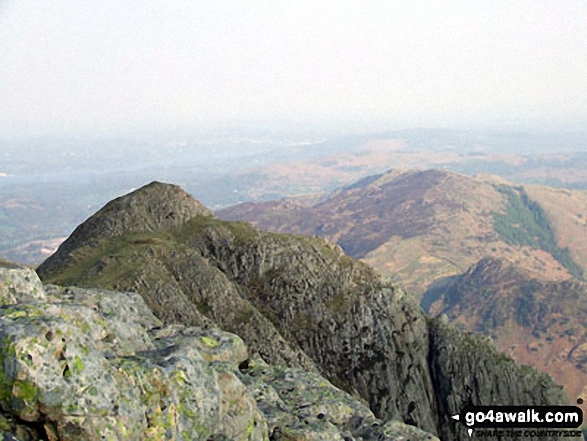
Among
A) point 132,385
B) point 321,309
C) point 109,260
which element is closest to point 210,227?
point 109,260

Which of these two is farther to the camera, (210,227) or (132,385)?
(210,227)

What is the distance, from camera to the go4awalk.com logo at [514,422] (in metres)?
77.0

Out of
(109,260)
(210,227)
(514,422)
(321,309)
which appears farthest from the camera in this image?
(210,227)

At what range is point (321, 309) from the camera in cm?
11281

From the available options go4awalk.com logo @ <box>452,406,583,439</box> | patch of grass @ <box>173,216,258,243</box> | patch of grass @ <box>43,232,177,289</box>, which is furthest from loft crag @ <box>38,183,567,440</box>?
go4awalk.com logo @ <box>452,406,583,439</box>

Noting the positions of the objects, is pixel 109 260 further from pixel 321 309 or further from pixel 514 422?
pixel 514 422

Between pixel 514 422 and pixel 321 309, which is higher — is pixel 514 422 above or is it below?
below

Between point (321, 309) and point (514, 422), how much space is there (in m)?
46.6

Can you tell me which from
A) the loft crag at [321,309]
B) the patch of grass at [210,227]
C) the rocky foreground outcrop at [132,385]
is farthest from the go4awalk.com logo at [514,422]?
the patch of grass at [210,227]

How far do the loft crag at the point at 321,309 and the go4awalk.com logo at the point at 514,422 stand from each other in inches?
300

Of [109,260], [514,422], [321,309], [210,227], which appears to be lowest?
[514,422]

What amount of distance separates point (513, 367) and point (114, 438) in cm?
11938

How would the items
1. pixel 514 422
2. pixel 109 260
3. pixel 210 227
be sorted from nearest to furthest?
1. pixel 514 422
2. pixel 109 260
3. pixel 210 227

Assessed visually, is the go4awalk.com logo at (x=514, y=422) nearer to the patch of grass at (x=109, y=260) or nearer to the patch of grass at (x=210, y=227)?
the patch of grass at (x=210, y=227)
